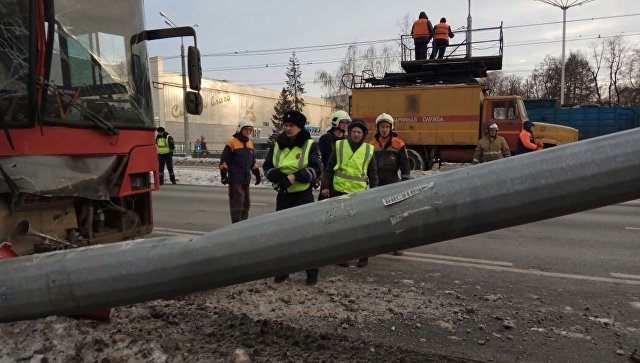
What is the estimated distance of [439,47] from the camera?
1931cm

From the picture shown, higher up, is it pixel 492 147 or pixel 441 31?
pixel 441 31

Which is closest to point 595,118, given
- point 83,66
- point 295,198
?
point 295,198

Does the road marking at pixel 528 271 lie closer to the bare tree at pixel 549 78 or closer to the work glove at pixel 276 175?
the work glove at pixel 276 175

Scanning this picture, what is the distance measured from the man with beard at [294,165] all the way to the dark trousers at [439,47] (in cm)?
1579

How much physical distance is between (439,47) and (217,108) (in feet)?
157

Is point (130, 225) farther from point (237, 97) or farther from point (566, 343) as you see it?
point (237, 97)

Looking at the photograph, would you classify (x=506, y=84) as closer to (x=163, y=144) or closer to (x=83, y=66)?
(x=163, y=144)

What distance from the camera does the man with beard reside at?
4.81 metres

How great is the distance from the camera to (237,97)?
67000mm

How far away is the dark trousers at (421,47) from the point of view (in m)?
19.3

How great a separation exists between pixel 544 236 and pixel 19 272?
6876 millimetres

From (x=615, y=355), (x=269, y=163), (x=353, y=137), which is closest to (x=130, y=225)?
(x=269, y=163)

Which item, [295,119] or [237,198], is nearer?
[295,119]

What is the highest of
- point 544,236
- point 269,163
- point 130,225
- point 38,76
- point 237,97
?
point 237,97
